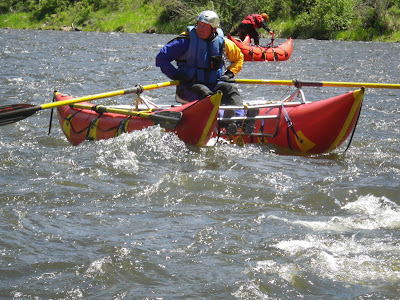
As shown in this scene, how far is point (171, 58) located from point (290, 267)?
421 centimetres

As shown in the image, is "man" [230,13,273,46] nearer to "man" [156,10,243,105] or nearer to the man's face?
"man" [156,10,243,105]

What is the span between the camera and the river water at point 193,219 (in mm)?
3660

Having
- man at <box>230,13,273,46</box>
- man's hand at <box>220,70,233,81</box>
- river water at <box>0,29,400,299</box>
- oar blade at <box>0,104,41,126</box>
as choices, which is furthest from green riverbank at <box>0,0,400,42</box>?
oar blade at <box>0,104,41,126</box>

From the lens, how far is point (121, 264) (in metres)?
3.89

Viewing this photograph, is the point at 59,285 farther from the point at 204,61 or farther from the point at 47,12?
the point at 47,12

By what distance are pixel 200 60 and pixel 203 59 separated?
39 millimetres

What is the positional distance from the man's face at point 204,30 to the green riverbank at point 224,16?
2915 centimetres

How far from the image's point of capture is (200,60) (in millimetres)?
7391

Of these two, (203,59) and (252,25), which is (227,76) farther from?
(252,25)

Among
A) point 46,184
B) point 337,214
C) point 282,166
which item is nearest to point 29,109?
point 46,184

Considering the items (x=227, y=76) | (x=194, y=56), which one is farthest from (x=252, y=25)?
(x=194, y=56)

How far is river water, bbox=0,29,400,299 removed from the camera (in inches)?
144

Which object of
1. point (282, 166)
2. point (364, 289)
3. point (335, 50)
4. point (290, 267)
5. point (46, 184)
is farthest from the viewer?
point (335, 50)

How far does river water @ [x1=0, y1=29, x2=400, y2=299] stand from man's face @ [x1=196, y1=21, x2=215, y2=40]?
1.36m
